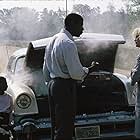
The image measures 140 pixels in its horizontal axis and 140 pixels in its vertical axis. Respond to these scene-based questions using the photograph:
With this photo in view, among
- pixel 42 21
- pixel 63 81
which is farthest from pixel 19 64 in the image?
pixel 42 21

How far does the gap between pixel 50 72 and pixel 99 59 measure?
2.48 metres

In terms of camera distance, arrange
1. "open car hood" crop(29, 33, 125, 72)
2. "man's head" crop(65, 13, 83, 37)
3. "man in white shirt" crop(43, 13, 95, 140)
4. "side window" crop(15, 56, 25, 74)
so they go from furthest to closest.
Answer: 1. "side window" crop(15, 56, 25, 74)
2. "open car hood" crop(29, 33, 125, 72)
3. "man's head" crop(65, 13, 83, 37)
4. "man in white shirt" crop(43, 13, 95, 140)

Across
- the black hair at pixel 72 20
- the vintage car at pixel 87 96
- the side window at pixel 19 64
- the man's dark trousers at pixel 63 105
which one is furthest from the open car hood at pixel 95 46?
the man's dark trousers at pixel 63 105

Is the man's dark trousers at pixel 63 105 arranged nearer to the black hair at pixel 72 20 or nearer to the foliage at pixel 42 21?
the black hair at pixel 72 20

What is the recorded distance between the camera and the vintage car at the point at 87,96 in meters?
7.05

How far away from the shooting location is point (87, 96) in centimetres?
754

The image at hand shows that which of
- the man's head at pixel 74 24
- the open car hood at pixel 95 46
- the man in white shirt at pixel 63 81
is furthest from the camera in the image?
the open car hood at pixel 95 46

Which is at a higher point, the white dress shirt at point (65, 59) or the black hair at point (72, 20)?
the black hair at point (72, 20)

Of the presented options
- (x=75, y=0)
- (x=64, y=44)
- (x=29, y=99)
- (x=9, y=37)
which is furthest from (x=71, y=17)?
(x=9, y=37)

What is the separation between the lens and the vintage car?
7.05 m

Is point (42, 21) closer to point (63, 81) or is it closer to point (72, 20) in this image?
point (72, 20)

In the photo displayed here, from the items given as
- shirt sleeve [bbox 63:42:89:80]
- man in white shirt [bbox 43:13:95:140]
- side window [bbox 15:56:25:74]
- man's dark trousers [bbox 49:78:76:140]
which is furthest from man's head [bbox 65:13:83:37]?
side window [bbox 15:56:25:74]

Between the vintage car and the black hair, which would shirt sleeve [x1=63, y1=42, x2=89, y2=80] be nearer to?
the black hair

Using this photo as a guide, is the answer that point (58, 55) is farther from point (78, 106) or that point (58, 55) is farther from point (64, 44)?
point (78, 106)
